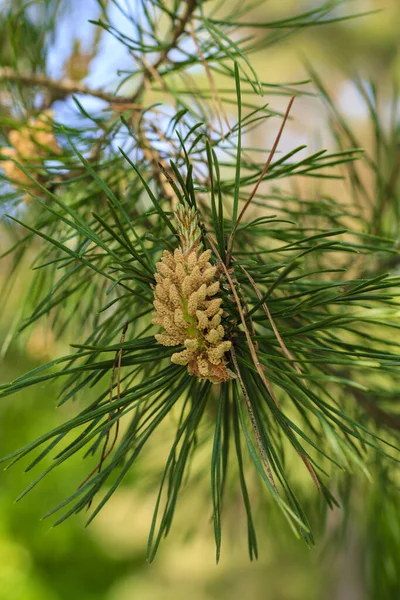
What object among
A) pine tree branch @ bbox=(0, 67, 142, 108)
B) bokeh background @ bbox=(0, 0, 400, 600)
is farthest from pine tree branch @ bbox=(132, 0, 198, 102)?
bokeh background @ bbox=(0, 0, 400, 600)

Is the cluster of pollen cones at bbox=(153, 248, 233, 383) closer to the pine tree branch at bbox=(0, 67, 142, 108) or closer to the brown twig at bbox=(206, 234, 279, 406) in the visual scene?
the brown twig at bbox=(206, 234, 279, 406)

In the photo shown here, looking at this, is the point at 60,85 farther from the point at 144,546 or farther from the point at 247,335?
the point at 144,546

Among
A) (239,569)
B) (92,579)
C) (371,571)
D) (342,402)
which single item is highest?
(342,402)

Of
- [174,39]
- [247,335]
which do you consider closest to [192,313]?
[247,335]

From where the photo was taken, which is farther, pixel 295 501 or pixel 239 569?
pixel 239 569

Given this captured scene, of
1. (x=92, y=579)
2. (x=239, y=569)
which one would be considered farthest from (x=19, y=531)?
(x=239, y=569)

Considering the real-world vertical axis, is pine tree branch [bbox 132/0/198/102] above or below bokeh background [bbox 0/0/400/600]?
above

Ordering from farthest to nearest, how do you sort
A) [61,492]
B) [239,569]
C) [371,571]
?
[239,569] < [61,492] < [371,571]

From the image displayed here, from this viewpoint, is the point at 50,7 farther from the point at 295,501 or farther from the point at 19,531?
the point at 19,531

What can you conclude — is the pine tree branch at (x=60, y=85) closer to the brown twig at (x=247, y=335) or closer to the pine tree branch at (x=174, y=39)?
the pine tree branch at (x=174, y=39)
